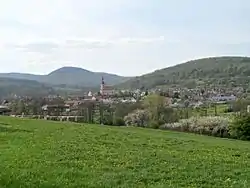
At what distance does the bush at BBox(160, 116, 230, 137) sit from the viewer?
51481 mm

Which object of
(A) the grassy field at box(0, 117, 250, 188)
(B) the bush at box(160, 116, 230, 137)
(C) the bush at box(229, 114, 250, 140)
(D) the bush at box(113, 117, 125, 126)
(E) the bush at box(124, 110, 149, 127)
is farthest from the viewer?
(E) the bush at box(124, 110, 149, 127)

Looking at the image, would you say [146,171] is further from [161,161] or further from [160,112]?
[160,112]

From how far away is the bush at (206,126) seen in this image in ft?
169

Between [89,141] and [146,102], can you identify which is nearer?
[89,141]

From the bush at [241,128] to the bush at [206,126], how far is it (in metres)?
2.87

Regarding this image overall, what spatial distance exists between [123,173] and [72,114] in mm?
55279

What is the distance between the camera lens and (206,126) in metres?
54.7

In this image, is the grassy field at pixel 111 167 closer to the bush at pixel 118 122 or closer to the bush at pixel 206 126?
the bush at pixel 206 126

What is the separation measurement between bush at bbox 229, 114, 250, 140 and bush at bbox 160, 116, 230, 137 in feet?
9.41

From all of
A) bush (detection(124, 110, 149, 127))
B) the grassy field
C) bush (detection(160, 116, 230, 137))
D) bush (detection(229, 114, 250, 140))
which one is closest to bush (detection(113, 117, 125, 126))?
bush (detection(124, 110, 149, 127))

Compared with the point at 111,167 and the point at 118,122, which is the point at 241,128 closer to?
the point at 118,122

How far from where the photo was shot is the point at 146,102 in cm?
7944

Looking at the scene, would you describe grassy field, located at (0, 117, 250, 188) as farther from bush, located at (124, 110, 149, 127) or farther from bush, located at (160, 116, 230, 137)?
bush, located at (124, 110, 149, 127)

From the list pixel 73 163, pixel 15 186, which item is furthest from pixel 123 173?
pixel 15 186
